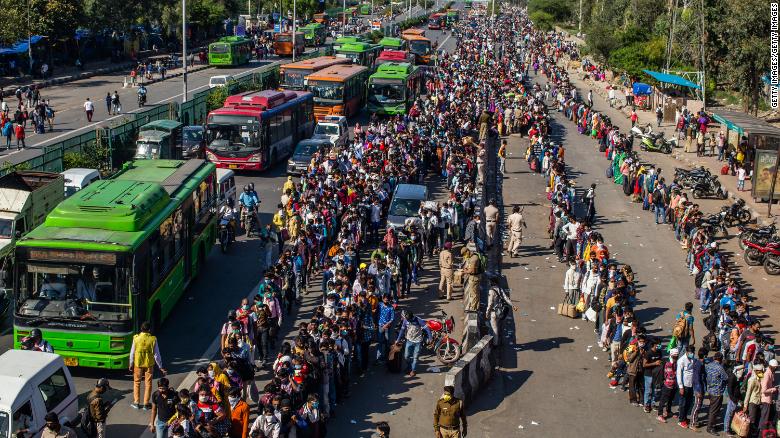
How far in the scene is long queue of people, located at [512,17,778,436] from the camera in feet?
51.8

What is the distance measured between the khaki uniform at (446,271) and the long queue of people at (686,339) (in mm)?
2705

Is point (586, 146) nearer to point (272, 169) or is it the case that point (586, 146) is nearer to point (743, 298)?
point (272, 169)

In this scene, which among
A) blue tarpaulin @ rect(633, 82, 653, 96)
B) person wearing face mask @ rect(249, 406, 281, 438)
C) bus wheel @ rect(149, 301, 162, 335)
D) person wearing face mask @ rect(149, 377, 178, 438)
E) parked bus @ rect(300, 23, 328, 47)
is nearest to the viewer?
person wearing face mask @ rect(249, 406, 281, 438)

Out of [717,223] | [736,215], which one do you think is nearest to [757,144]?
[736,215]

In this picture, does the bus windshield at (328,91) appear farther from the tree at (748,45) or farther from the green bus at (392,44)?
the green bus at (392,44)

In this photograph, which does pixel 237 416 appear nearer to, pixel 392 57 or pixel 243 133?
pixel 243 133

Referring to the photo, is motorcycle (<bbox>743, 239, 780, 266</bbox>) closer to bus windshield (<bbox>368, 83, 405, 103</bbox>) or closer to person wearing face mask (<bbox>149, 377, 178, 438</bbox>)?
person wearing face mask (<bbox>149, 377, 178, 438</bbox>)

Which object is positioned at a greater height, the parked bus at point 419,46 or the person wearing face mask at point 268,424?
the parked bus at point 419,46

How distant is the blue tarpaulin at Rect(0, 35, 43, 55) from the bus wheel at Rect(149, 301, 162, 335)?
144 feet

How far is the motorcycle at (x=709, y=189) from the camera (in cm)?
3481

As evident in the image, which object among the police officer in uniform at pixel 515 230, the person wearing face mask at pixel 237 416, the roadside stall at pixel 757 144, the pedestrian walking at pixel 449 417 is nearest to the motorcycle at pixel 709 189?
the roadside stall at pixel 757 144

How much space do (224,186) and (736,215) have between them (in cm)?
1662

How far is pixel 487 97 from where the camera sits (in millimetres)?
52250

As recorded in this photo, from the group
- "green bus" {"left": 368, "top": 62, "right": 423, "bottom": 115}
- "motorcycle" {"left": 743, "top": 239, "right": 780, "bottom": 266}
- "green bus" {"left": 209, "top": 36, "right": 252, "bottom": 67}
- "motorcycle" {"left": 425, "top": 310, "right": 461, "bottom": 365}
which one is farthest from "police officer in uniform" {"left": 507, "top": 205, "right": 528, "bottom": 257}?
"green bus" {"left": 209, "top": 36, "right": 252, "bottom": 67}
